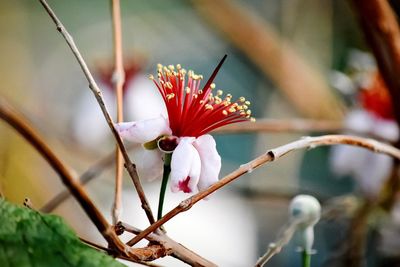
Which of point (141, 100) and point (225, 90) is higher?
point (225, 90)

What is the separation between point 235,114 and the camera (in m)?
0.46

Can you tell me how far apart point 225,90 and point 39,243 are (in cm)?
129

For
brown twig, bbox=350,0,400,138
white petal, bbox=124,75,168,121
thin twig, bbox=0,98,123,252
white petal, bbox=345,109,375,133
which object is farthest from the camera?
white petal, bbox=124,75,168,121

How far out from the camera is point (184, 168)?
0.42 metres

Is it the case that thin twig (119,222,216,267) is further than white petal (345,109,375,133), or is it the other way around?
white petal (345,109,375,133)

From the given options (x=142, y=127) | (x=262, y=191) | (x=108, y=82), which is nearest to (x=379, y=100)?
(x=262, y=191)

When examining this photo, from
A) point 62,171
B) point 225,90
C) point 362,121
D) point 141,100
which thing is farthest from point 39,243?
point 225,90

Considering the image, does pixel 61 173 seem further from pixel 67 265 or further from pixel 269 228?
pixel 269 228

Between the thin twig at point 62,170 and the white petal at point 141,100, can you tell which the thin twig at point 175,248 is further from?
the white petal at point 141,100

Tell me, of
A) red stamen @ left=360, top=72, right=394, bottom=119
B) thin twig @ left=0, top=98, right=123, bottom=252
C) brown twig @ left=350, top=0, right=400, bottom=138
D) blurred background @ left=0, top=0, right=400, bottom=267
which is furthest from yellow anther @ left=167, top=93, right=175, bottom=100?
red stamen @ left=360, top=72, right=394, bottom=119

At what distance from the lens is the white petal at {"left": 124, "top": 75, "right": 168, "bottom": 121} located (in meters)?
1.19

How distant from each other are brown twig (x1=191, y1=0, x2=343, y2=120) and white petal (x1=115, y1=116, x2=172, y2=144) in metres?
0.90

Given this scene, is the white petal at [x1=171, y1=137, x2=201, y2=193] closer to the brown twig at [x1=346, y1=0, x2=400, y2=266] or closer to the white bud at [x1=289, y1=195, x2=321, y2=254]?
the white bud at [x1=289, y1=195, x2=321, y2=254]

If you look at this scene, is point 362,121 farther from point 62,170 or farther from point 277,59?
point 62,170
